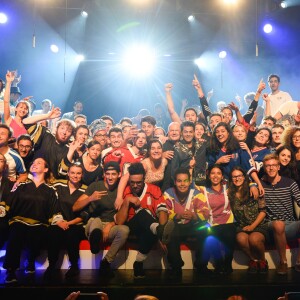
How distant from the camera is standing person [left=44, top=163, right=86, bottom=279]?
508 centimetres

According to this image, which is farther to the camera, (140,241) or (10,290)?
(140,241)

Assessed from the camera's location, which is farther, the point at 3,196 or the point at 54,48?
the point at 54,48

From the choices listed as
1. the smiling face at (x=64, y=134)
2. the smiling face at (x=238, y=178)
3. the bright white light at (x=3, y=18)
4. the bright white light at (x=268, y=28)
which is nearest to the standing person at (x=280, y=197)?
the smiling face at (x=238, y=178)

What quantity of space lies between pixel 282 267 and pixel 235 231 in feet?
2.15

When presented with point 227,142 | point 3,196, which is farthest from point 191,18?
point 3,196

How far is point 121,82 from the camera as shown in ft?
20.9

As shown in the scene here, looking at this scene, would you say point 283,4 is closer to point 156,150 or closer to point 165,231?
point 156,150

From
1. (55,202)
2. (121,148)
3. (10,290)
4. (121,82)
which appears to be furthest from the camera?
(121,82)

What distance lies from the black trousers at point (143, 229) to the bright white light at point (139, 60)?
217cm

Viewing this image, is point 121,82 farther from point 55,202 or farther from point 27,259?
point 27,259

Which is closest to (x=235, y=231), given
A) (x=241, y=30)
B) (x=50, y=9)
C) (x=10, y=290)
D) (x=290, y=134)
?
(x=290, y=134)

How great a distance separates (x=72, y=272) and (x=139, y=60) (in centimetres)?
317

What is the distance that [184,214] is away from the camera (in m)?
5.34

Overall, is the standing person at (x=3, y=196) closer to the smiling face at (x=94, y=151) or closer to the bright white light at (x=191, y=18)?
the smiling face at (x=94, y=151)
